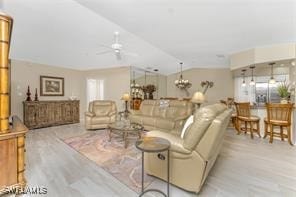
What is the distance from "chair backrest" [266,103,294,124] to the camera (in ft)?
13.2

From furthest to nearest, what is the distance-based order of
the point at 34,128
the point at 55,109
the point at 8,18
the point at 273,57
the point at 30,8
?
the point at 55,109 < the point at 34,128 < the point at 273,57 < the point at 30,8 < the point at 8,18

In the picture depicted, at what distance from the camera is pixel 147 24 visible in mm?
3910

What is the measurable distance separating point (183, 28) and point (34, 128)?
19.3 feet

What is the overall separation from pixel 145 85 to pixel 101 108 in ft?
12.4

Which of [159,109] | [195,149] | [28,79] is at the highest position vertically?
[28,79]

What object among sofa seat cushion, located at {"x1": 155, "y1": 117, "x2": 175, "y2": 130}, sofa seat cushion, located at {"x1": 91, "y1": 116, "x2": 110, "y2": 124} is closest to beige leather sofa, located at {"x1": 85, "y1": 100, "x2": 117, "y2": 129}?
sofa seat cushion, located at {"x1": 91, "y1": 116, "x2": 110, "y2": 124}

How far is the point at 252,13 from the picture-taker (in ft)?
10.1

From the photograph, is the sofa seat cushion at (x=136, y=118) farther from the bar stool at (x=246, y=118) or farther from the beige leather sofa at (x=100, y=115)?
the bar stool at (x=246, y=118)

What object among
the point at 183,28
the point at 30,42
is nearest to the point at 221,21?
the point at 183,28

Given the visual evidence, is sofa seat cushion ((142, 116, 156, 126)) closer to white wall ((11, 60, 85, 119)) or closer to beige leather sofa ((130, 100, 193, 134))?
beige leather sofa ((130, 100, 193, 134))

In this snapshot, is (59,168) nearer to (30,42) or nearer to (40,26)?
(40,26)

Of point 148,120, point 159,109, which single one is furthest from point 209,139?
point 159,109

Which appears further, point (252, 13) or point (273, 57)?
point (273, 57)

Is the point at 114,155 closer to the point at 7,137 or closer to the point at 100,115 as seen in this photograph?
the point at 7,137
